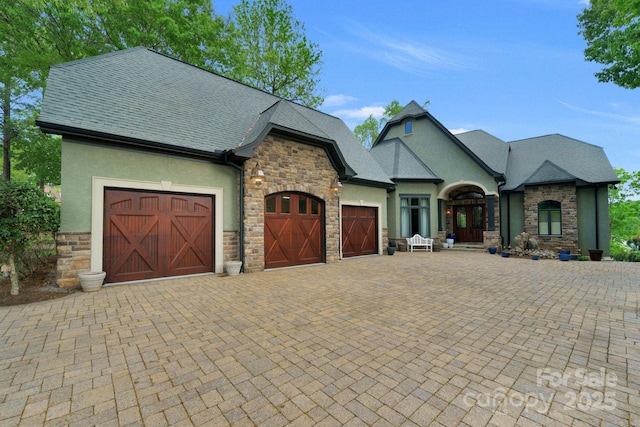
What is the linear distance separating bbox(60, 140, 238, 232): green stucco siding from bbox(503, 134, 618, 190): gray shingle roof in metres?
15.5

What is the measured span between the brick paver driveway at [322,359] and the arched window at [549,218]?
9357 mm

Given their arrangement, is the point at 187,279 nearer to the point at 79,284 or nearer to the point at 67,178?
the point at 79,284

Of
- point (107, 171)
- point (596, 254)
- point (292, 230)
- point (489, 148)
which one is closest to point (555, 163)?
point (489, 148)

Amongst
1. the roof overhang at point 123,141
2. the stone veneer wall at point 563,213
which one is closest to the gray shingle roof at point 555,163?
the stone veneer wall at point 563,213

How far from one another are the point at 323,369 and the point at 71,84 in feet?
30.4

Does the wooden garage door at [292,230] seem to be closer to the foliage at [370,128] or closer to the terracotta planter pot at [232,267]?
the terracotta planter pot at [232,267]

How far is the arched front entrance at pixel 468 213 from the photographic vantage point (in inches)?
642

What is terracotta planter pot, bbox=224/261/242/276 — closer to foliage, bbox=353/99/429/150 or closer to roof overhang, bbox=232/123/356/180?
roof overhang, bbox=232/123/356/180

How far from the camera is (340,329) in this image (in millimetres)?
3705

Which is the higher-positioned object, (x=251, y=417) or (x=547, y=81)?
(x=547, y=81)

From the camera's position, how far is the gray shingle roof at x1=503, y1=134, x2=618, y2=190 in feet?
42.0

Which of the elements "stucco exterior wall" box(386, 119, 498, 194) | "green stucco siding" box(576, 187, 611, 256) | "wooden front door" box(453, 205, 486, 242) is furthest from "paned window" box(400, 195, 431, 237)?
"green stucco siding" box(576, 187, 611, 256)

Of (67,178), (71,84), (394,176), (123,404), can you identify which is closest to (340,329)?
(123,404)

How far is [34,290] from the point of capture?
558 centimetres
